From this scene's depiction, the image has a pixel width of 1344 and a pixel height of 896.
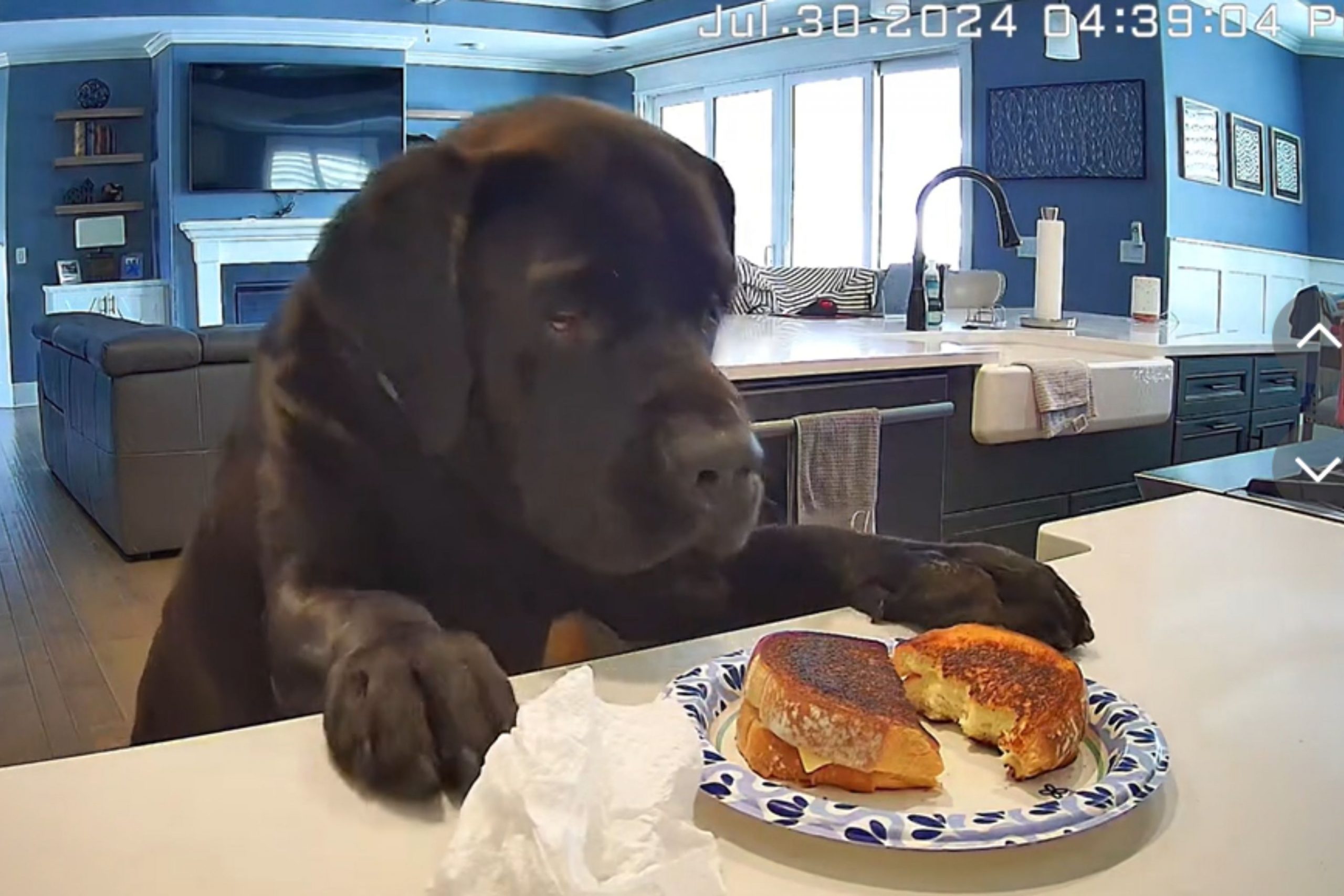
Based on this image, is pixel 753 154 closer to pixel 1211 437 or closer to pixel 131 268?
pixel 131 268

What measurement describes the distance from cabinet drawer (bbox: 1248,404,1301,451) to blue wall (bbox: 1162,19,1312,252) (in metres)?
3.07

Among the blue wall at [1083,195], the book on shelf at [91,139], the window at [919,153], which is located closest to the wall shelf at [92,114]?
the book on shelf at [91,139]

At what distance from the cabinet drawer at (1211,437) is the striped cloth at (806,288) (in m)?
1.93

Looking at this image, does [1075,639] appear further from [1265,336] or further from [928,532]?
[1265,336]

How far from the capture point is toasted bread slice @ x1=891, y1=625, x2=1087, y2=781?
0.57 metres

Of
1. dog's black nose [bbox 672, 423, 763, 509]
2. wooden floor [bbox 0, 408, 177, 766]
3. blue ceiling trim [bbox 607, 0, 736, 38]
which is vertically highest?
blue ceiling trim [bbox 607, 0, 736, 38]

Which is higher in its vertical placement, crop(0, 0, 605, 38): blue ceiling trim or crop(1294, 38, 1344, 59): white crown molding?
crop(0, 0, 605, 38): blue ceiling trim

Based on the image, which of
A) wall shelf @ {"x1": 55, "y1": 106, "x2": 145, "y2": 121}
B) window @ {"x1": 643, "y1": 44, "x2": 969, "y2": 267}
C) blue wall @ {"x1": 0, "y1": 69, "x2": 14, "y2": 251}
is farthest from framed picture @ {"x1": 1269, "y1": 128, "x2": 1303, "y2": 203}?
blue wall @ {"x1": 0, "y1": 69, "x2": 14, "y2": 251}

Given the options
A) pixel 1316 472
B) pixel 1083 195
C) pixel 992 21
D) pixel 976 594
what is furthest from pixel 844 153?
pixel 976 594

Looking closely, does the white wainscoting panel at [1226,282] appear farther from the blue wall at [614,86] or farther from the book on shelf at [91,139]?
the book on shelf at [91,139]

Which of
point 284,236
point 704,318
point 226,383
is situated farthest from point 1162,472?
point 284,236

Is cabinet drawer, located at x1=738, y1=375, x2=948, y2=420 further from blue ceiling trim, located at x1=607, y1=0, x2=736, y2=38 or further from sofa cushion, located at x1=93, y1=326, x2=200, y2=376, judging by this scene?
blue ceiling trim, located at x1=607, y1=0, x2=736, y2=38

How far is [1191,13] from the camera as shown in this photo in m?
6.07

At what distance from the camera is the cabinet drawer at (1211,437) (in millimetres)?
2762
